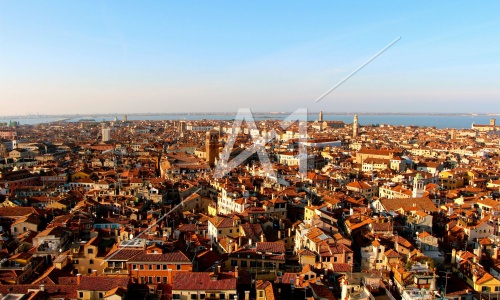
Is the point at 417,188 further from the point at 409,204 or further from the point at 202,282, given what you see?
the point at 202,282

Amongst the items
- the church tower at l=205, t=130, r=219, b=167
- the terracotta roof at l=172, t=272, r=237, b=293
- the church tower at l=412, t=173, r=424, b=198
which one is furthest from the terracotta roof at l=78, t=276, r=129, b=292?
the church tower at l=205, t=130, r=219, b=167

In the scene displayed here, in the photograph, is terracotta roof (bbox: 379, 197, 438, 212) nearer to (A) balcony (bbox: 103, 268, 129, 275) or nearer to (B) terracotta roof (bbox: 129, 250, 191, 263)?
(B) terracotta roof (bbox: 129, 250, 191, 263)

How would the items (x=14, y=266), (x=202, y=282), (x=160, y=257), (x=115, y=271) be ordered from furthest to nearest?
1. (x=14, y=266)
2. (x=115, y=271)
3. (x=160, y=257)
4. (x=202, y=282)

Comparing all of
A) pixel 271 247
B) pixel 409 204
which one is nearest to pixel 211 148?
pixel 409 204

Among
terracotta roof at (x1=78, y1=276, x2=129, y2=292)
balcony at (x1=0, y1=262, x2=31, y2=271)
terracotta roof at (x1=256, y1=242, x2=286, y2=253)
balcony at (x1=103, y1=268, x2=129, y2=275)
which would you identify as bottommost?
balcony at (x1=0, y1=262, x2=31, y2=271)

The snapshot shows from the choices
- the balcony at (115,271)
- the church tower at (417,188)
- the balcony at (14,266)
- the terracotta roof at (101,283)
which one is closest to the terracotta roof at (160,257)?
the balcony at (115,271)

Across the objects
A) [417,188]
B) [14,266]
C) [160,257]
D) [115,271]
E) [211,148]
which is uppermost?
[211,148]

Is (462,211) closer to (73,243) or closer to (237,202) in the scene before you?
(237,202)

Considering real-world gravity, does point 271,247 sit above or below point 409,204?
above

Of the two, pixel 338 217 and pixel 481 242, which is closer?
pixel 481 242

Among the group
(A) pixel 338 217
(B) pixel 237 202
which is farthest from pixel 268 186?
(A) pixel 338 217

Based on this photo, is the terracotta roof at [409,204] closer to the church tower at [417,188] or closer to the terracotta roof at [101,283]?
the church tower at [417,188]
